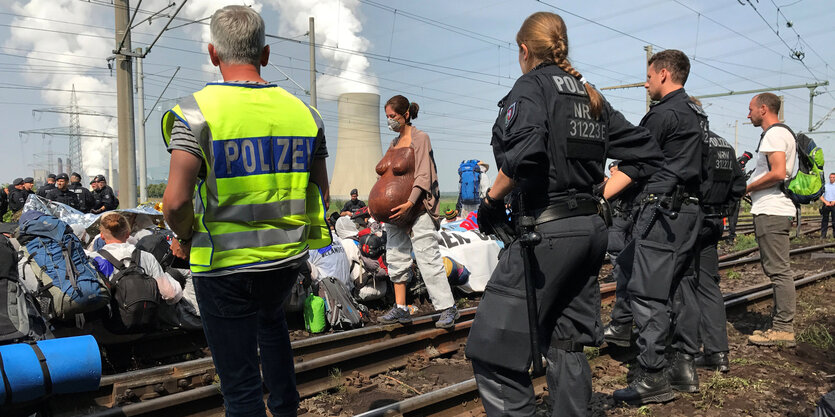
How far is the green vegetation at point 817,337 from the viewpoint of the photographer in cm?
579

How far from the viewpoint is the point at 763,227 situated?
5.72 metres

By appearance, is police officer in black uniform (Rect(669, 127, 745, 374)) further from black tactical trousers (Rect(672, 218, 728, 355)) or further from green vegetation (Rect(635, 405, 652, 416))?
green vegetation (Rect(635, 405, 652, 416))

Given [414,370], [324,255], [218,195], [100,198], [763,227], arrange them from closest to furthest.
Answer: [218,195]
[414,370]
[763,227]
[324,255]
[100,198]

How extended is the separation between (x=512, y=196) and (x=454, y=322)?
3.42m

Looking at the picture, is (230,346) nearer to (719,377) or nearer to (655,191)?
(655,191)

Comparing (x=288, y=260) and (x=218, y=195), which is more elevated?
(x=218, y=195)

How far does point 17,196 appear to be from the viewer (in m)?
15.5

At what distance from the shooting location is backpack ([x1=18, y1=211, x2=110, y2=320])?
5.00 metres

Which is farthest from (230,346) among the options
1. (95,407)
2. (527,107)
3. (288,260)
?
(95,407)

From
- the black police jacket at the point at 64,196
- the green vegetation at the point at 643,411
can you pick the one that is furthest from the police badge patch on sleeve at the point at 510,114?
the black police jacket at the point at 64,196

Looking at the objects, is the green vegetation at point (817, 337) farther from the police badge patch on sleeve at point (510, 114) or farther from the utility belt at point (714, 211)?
the police badge patch on sleeve at point (510, 114)

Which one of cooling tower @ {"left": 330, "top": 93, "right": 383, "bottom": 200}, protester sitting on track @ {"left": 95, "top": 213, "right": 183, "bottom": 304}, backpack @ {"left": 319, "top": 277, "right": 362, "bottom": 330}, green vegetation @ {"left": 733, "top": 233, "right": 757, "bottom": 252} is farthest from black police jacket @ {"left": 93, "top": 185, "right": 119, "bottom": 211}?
cooling tower @ {"left": 330, "top": 93, "right": 383, "bottom": 200}

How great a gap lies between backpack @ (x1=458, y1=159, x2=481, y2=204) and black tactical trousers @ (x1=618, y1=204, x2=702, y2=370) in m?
10.1

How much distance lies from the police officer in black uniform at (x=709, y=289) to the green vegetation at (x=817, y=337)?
5.13 ft
